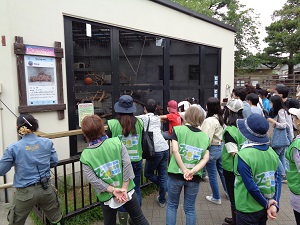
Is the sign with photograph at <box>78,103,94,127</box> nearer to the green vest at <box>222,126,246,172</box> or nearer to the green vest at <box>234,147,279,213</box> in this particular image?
the green vest at <box>222,126,246,172</box>

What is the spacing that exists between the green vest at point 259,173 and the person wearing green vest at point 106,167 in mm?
1051

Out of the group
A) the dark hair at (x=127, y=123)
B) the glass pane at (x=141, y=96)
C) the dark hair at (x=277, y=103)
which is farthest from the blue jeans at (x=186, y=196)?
the glass pane at (x=141, y=96)

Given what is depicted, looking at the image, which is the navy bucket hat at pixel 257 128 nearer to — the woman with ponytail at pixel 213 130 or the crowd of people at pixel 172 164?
the crowd of people at pixel 172 164

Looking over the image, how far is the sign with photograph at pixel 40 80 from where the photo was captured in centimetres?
402

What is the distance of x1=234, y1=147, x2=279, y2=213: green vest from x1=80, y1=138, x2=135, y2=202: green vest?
1108 mm

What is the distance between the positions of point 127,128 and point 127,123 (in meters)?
0.06

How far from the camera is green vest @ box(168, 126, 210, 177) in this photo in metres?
2.67

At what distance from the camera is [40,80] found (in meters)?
4.14

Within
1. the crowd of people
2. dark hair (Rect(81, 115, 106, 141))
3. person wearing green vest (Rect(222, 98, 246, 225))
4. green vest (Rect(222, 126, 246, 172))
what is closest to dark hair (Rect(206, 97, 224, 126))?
the crowd of people

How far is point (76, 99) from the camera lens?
4.79 metres

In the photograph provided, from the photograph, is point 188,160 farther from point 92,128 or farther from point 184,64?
point 184,64

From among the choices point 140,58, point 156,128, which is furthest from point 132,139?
point 140,58

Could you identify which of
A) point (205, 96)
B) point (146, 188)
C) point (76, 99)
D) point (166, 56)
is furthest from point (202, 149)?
point (205, 96)

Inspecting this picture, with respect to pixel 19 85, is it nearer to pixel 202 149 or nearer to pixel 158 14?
pixel 202 149
